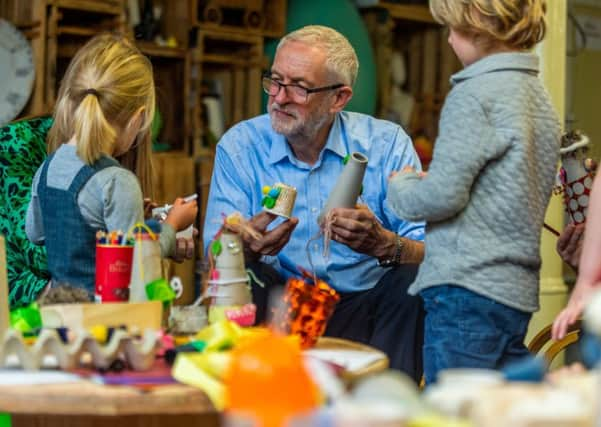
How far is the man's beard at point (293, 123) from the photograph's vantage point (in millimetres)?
3014

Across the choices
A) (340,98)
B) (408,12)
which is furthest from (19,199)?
(408,12)

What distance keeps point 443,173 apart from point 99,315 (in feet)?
2.23

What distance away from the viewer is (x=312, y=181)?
10.2ft

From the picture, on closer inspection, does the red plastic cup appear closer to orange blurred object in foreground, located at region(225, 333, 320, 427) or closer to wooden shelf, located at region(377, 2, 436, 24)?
orange blurred object in foreground, located at region(225, 333, 320, 427)

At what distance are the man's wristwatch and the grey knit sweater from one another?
822 mm

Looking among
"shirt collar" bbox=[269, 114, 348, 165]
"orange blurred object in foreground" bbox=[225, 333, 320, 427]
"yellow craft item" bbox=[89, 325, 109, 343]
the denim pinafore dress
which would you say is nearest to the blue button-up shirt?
"shirt collar" bbox=[269, 114, 348, 165]

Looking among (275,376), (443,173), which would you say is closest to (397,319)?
(443,173)

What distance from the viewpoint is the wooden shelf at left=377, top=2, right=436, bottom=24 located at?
599 cm

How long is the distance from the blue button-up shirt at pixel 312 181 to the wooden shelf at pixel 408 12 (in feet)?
9.55

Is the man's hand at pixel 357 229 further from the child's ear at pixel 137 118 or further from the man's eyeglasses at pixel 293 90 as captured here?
the child's ear at pixel 137 118

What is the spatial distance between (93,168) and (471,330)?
3.05 feet

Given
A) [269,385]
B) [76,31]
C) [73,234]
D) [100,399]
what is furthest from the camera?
[76,31]

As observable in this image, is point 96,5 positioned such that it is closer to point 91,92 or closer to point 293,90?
point 293,90

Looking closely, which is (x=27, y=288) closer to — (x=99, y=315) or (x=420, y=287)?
(x=99, y=315)
